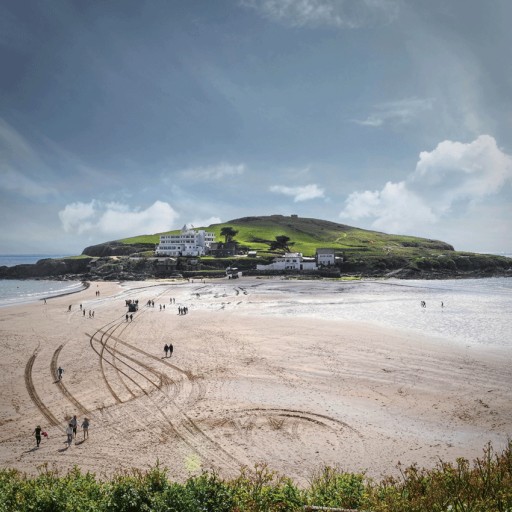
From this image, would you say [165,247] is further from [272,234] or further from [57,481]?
[57,481]

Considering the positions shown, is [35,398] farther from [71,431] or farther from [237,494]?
[237,494]

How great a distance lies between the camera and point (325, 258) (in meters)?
126

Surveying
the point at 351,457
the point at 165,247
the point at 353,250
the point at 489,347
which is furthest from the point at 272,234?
the point at 351,457

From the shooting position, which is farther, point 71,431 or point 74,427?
point 74,427

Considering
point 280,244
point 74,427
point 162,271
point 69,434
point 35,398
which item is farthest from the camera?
point 280,244

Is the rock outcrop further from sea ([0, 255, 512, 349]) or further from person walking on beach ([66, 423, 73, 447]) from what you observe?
person walking on beach ([66, 423, 73, 447])

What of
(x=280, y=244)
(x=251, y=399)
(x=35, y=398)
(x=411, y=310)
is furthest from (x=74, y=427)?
(x=280, y=244)

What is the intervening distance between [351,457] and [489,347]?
22785 millimetres

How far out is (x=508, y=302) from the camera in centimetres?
5969

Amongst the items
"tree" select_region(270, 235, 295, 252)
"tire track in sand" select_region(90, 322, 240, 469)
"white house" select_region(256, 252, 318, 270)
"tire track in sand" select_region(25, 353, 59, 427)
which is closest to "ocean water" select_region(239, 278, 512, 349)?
"tire track in sand" select_region(90, 322, 240, 469)

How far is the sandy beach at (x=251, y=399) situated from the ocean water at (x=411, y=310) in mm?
5114

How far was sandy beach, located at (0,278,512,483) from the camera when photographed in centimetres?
1549

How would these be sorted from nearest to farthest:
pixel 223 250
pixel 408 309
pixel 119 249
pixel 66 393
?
pixel 66 393
pixel 408 309
pixel 223 250
pixel 119 249

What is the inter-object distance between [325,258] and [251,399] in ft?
353
